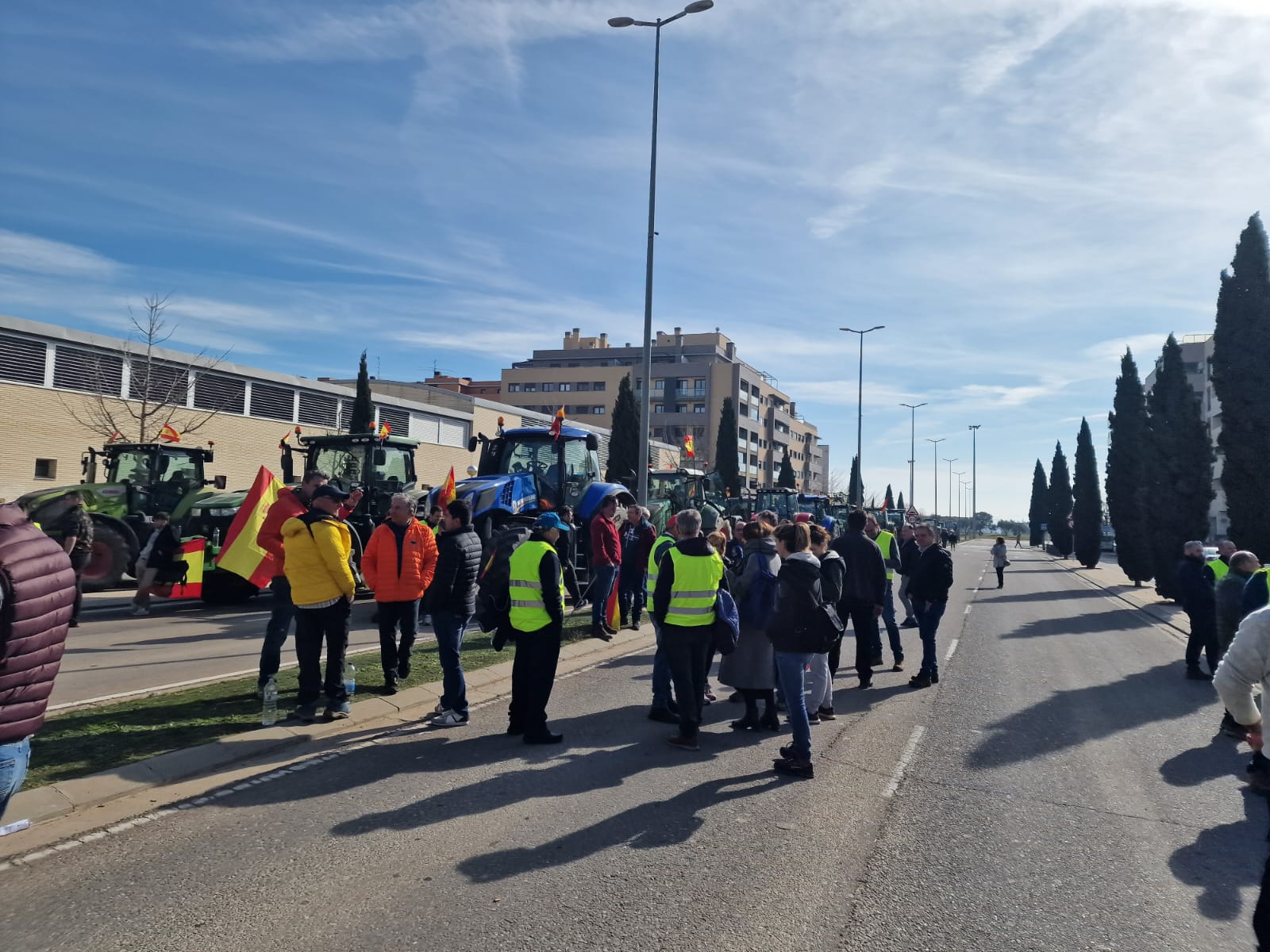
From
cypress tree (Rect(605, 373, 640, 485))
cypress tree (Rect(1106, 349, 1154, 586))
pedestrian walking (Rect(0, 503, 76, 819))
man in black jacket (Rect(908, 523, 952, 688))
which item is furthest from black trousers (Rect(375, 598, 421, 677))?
cypress tree (Rect(605, 373, 640, 485))

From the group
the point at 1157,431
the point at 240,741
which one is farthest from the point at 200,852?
the point at 1157,431

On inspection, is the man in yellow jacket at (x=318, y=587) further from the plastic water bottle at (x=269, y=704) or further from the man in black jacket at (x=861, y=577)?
the man in black jacket at (x=861, y=577)

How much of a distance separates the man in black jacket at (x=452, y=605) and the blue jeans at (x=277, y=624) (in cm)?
118

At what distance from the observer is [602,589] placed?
12031 millimetres

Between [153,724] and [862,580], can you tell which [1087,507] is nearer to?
[862,580]

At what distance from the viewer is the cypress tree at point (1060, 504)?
55.4 m

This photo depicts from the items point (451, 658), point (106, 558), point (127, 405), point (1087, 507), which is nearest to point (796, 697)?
point (451, 658)

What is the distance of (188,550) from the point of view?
13711 mm

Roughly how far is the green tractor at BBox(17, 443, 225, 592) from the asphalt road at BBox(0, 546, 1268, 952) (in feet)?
36.4

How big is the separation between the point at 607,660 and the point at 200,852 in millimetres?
6592

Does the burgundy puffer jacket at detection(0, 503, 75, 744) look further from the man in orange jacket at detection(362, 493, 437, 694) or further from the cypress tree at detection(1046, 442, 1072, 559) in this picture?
A: the cypress tree at detection(1046, 442, 1072, 559)

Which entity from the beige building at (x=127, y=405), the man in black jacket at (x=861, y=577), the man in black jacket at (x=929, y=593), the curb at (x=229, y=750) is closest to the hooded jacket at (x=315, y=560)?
the curb at (x=229, y=750)

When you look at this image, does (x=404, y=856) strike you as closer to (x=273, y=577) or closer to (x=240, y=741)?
(x=240, y=741)

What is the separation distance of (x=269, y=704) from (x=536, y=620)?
227cm
